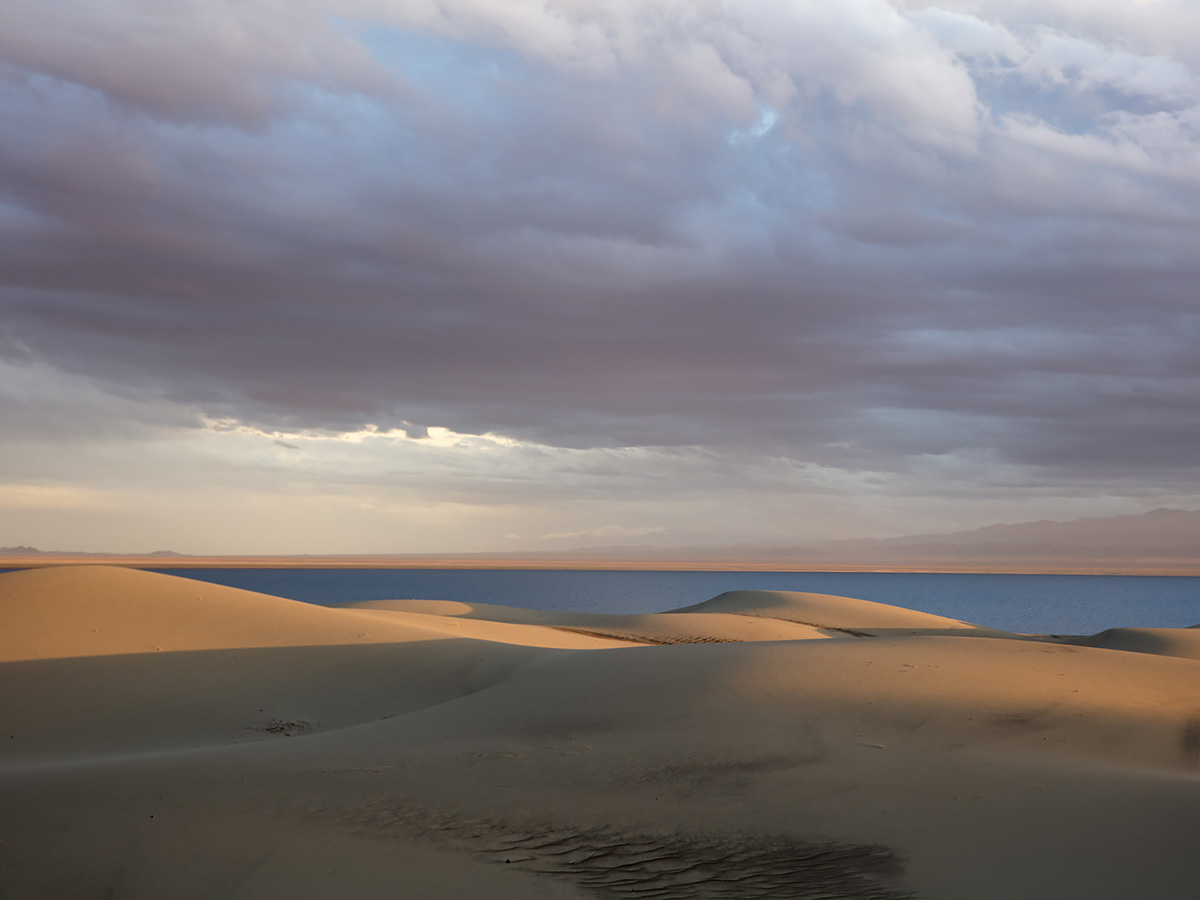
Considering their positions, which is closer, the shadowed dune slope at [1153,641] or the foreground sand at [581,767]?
the foreground sand at [581,767]

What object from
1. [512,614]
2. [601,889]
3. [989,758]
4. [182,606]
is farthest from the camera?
[512,614]

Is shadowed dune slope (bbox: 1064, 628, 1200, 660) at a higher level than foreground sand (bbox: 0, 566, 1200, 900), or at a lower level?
lower

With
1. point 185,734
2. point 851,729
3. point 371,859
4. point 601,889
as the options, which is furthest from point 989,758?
point 185,734

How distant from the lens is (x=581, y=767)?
27.2ft

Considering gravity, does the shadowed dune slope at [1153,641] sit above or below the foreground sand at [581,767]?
below

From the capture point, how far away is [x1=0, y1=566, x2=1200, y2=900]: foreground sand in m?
5.88

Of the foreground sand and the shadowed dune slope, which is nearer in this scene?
the foreground sand

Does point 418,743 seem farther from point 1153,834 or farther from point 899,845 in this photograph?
point 1153,834

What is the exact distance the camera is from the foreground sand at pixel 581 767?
588cm

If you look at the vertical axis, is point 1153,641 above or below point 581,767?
below

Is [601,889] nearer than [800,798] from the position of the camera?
Yes

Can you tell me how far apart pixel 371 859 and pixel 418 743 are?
3506mm

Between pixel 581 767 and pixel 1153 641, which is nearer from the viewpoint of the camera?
pixel 581 767

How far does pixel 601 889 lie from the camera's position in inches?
222
